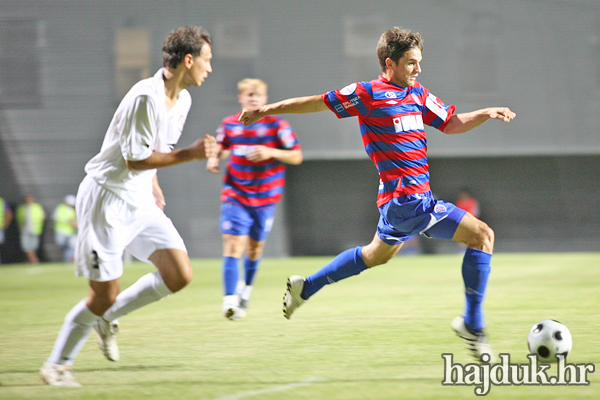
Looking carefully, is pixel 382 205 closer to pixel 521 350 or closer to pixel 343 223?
pixel 521 350

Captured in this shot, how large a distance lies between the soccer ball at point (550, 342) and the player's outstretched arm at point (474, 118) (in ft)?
4.71

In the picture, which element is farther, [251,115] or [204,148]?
[251,115]

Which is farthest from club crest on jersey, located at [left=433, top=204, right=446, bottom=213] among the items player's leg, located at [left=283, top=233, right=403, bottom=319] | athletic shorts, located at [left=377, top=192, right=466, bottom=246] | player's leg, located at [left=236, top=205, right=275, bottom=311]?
player's leg, located at [left=236, top=205, right=275, bottom=311]

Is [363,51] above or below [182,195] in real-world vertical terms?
above

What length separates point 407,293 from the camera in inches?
371

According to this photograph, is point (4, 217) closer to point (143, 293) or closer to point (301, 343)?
point (301, 343)

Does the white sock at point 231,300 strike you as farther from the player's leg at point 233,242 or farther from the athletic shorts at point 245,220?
the athletic shorts at point 245,220

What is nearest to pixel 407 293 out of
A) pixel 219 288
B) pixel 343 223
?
pixel 219 288

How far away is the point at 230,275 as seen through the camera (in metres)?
6.86

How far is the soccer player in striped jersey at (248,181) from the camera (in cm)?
695

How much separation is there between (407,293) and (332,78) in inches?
485

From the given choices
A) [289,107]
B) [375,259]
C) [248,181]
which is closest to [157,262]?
[289,107]

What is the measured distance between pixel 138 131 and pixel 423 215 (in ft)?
6.58

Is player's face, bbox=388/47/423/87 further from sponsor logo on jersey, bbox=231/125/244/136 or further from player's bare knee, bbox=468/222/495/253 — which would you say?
sponsor logo on jersey, bbox=231/125/244/136
